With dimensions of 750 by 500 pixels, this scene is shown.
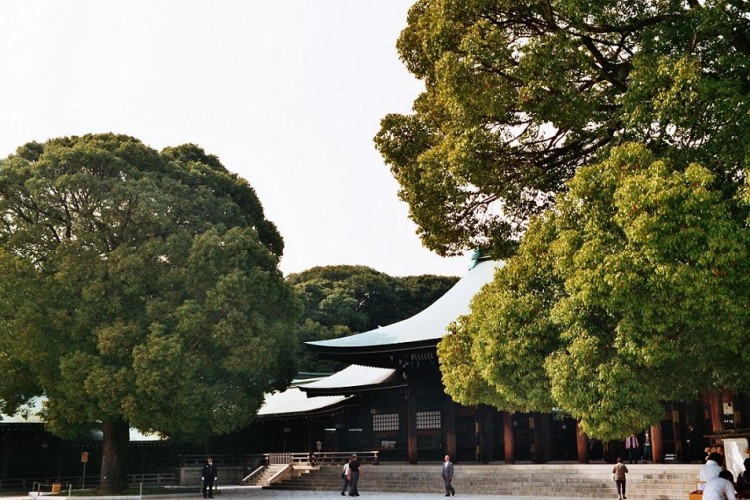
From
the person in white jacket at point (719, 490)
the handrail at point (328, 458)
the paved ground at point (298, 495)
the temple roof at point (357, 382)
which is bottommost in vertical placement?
the paved ground at point (298, 495)

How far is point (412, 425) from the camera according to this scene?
2753cm

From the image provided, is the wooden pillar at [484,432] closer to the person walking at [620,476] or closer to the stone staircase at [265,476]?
the stone staircase at [265,476]

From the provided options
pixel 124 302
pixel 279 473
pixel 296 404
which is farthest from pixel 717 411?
pixel 296 404

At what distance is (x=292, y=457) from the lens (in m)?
30.7

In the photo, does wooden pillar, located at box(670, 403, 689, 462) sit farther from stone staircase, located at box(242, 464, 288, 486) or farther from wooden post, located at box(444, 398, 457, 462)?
stone staircase, located at box(242, 464, 288, 486)

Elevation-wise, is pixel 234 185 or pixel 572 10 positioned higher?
pixel 234 185

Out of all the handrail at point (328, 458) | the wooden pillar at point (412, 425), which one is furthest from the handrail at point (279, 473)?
the wooden pillar at point (412, 425)

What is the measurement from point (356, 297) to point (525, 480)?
45260 millimetres

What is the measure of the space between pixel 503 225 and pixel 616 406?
4671 mm

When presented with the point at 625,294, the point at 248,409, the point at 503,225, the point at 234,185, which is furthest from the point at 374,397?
the point at 625,294

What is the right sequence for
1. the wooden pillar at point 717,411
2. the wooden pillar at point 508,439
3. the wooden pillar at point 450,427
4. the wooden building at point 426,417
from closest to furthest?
the wooden pillar at point 717,411 < the wooden building at point 426,417 < the wooden pillar at point 508,439 < the wooden pillar at point 450,427

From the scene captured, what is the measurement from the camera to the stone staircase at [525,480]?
19875 mm

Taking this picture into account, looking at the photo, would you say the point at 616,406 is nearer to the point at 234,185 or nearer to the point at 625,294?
the point at 625,294

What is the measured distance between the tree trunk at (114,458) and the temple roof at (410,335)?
7.05 metres
